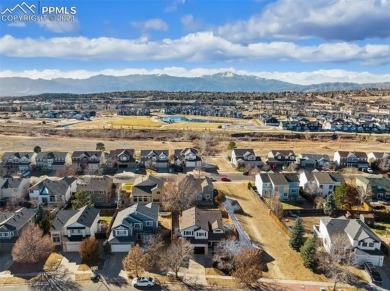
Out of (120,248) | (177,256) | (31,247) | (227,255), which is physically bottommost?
(120,248)

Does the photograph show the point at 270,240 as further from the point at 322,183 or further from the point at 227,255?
the point at 322,183

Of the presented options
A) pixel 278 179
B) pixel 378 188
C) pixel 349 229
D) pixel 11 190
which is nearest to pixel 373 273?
pixel 349 229

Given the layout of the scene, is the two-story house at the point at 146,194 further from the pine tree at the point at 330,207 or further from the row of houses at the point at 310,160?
the row of houses at the point at 310,160

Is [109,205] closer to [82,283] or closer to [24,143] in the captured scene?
[82,283]

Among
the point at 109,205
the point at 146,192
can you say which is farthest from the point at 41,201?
the point at 146,192

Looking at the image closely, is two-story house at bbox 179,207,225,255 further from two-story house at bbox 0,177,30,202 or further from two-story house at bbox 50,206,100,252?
two-story house at bbox 0,177,30,202

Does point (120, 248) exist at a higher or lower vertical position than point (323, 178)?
lower

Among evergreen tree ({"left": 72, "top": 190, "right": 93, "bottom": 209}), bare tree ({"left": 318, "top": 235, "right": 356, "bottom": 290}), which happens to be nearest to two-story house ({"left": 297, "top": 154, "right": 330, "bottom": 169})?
bare tree ({"left": 318, "top": 235, "right": 356, "bottom": 290})
